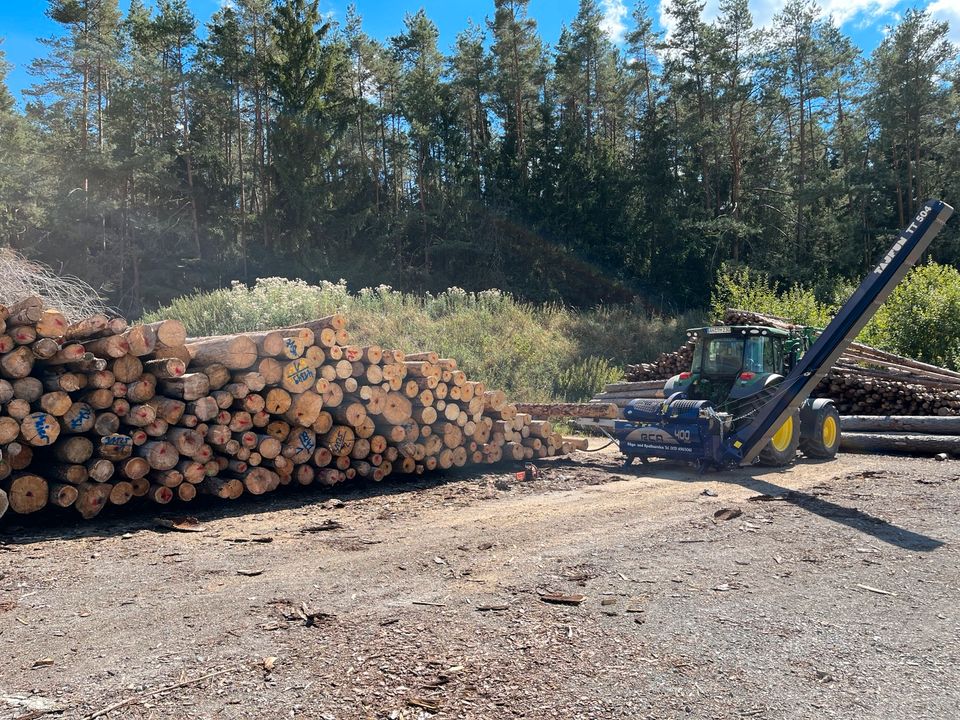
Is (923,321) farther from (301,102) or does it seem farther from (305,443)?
(301,102)

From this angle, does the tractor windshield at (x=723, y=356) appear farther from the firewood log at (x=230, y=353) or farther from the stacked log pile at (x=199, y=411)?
the firewood log at (x=230, y=353)

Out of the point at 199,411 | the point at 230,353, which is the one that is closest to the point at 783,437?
the point at 230,353

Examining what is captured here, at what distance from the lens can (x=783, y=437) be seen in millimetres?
10023

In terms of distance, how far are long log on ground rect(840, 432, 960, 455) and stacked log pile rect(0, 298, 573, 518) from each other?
723 centimetres

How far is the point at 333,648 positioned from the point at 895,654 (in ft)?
9.70

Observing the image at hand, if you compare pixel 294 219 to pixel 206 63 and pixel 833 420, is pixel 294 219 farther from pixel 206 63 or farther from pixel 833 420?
pixel 833 420

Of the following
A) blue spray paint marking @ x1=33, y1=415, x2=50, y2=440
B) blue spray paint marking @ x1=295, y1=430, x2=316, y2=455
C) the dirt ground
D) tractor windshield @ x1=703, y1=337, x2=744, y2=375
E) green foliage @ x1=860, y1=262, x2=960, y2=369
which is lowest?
the dirt ground

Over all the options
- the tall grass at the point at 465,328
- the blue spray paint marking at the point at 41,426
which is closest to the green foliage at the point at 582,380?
the tall grass at the point at 465,328

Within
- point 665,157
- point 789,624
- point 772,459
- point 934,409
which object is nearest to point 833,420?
point 772,459

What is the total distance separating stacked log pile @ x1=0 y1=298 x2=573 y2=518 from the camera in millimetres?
6215

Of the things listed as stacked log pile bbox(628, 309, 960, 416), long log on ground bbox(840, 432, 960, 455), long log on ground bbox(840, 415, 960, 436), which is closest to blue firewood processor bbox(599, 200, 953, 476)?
long log on ground bbox(840, 432, 960, 455)

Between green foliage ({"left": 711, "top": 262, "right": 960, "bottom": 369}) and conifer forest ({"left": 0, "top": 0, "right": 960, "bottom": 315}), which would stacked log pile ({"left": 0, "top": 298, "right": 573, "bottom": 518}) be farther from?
conifer forest ({"left": 0, "top": 0, "right": 960, "bottom": 315})

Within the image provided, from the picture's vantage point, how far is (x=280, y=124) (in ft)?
111

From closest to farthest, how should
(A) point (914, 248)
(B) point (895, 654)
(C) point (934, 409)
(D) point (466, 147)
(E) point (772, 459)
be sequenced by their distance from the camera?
(B) point (895, 654)
(A) point (914, 248)
(E) point (772, 459)
(C) point (934, 409)
(D) point (466, 147)
